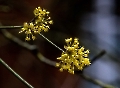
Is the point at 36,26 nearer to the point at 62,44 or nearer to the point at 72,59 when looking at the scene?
the point at 72,59

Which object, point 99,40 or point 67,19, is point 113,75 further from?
point 67,19

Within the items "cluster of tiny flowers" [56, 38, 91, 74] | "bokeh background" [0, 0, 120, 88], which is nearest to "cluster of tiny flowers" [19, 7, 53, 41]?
"cluster of tiny flowers" [56, 38, 91, 74]

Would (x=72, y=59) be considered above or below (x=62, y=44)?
below

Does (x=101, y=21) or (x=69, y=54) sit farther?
(x=101, y=21)

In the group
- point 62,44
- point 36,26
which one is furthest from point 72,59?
point 62,44

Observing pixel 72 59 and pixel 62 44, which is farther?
pixel 62 44

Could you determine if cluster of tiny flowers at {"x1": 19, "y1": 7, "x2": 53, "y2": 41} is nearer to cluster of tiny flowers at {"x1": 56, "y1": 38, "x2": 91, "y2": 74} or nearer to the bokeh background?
cluster of tiny flowers at {"x1": 56, "y1": 38, "x2": 91, "y2": 74}

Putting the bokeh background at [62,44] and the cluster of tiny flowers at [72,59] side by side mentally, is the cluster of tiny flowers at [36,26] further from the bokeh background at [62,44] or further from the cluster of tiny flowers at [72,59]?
the bokeh background at [62,44]

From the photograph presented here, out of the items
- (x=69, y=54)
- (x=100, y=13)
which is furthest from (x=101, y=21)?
(x=69, y=54)
